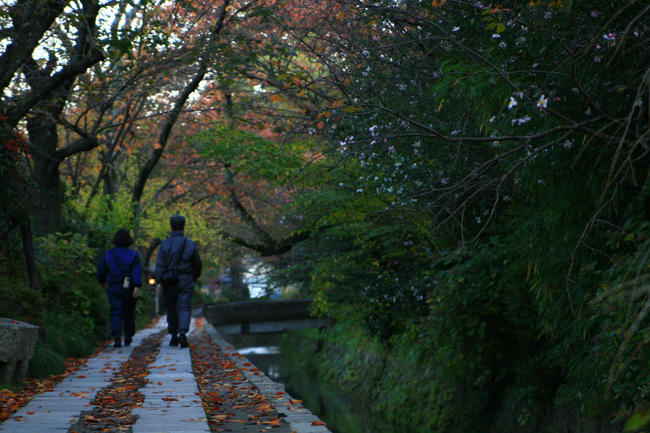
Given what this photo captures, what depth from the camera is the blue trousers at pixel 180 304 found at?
10.8m

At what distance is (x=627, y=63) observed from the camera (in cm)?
488

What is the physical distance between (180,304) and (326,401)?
7.33m

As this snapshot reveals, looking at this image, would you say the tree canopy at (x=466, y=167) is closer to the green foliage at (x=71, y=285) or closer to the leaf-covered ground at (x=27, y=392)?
the green foliage at (x=71, y=285)

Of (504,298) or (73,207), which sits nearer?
(504,298)

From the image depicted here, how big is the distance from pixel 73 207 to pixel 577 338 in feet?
46.7

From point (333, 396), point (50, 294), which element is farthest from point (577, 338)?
point (333, 396)

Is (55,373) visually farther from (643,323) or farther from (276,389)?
(643,323)

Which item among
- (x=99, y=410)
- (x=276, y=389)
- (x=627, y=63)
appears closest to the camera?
(x=627, y=63)

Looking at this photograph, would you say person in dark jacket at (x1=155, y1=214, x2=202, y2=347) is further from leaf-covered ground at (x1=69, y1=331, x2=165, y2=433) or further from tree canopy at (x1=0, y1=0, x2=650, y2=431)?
tree canopy at (x1=0, y1=0, x2=650, y2=431)

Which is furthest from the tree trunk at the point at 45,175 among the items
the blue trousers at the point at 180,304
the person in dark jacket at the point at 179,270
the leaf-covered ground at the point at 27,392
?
the leaf-covered ground at the point at 27,392

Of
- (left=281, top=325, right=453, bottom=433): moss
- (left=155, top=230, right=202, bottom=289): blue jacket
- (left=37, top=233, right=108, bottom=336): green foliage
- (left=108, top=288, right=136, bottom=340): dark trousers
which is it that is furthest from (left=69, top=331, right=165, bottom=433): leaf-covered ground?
(left=281, top=325, right=453, bottom=433): moss

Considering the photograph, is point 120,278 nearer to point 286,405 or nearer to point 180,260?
point 180,260

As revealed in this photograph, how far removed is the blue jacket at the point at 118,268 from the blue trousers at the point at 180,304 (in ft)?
1.85

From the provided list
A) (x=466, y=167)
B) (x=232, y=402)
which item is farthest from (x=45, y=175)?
(x=466, y=167)
